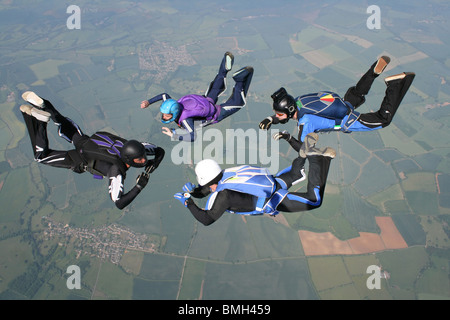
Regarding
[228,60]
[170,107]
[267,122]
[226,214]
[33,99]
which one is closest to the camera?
[33,99]

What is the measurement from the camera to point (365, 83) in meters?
8.15

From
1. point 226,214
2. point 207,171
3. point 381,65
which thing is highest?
point 381,65

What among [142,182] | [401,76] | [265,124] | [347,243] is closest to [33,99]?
[142,182]

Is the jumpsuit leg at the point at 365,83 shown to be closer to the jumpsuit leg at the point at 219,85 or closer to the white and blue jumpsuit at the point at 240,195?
the jumpsuit leg at the point at 219,85

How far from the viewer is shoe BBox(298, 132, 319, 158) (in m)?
6.83

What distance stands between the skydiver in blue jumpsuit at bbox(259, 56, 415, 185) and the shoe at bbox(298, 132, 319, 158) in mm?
134

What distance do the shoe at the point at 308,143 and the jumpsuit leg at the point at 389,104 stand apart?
213cm

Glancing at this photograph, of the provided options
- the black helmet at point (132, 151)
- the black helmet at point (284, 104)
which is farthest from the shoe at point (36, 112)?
the black helmet at point (284, 104)

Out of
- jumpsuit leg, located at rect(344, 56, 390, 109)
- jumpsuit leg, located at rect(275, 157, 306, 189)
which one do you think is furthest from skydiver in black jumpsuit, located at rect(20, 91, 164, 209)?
jumpsuit leg, located at rect(344, 56, 390, 109)

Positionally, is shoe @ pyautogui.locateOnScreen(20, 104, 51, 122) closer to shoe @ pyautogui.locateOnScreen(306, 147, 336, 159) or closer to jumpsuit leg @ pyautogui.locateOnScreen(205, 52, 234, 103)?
jumpsuit leg @ pyautogui.locateOnScreen(205, 52, 234, 103)

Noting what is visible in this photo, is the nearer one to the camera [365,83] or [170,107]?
[170,107]

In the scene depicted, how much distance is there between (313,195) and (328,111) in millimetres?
2426

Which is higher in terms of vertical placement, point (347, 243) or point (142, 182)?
point (142, 182)

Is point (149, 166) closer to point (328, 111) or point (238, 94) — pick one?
point (238, 94)
